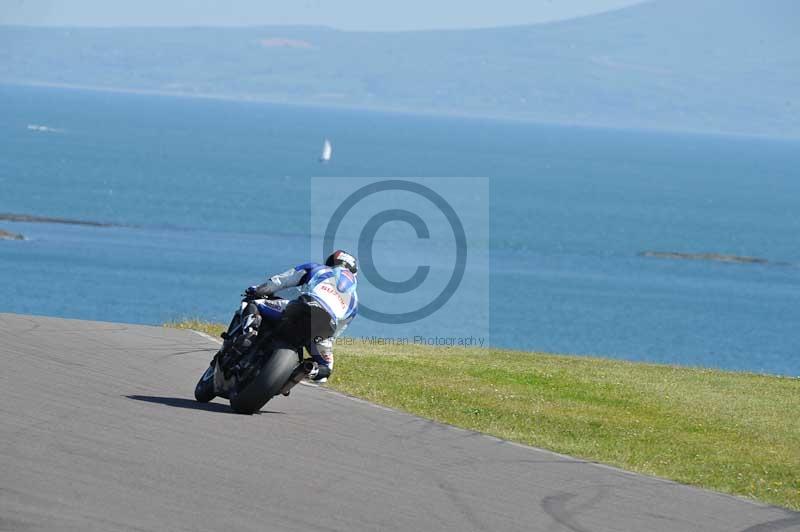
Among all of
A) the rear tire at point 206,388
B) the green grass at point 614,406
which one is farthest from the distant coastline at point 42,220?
the rear tire at point 206,388

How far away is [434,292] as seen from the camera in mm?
92750

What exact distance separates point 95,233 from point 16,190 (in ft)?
100.0

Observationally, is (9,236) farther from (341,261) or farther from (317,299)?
(317,299)

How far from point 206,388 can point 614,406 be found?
6389mm

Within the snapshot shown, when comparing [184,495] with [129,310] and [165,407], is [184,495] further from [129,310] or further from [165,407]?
[129,310]

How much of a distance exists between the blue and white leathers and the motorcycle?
102 mm

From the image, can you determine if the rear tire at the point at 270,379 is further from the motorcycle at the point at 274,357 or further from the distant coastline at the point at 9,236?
the distant coastline at the point at 9,236

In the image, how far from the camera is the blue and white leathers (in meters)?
13.9

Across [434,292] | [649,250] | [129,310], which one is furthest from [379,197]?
[129,310]

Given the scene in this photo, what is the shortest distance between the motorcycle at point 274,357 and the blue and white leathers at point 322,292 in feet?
0.34

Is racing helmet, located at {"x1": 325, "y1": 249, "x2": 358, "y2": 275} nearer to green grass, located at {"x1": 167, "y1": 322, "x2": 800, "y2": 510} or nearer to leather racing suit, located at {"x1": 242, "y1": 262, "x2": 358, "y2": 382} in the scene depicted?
leather racing suit, located at {"x1": 242, "y1": 262, "x2": 358, "y2": 382}

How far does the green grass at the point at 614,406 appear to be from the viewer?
14352 millimetres

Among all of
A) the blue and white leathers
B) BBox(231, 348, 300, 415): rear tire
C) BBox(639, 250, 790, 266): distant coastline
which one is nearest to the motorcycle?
BBox(231, 348, 300, 415): rear tire

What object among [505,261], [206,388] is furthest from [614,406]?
[505,261]
